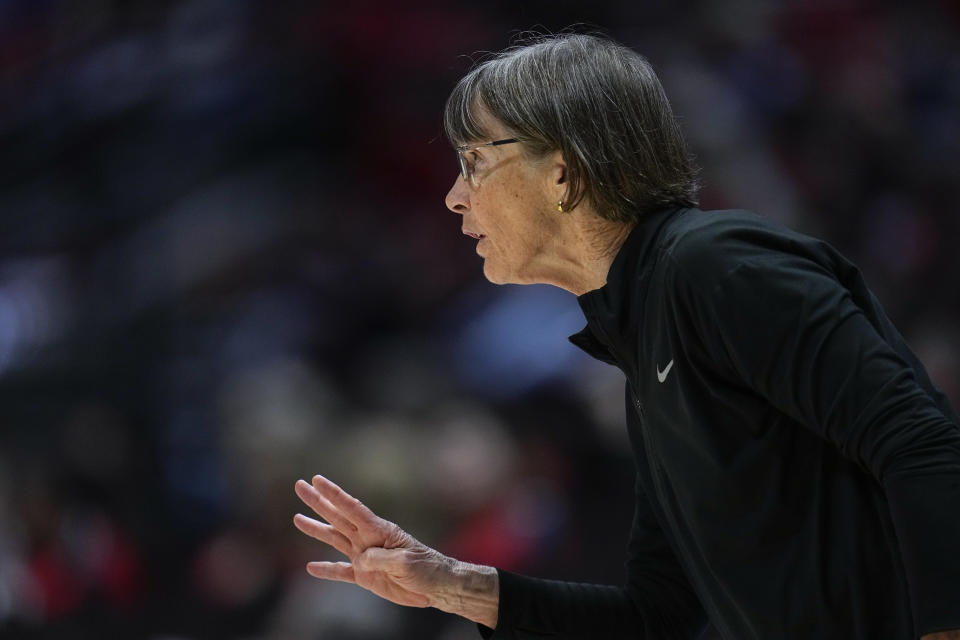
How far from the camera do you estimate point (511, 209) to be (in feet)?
5.92

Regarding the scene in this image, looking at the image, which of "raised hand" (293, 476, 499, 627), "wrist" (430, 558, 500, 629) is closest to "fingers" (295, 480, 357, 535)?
"raised hand" (293, 476, 499, 627)

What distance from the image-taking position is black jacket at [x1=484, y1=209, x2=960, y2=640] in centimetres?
126

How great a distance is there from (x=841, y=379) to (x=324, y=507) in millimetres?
913

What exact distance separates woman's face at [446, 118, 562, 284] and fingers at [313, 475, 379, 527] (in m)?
0.42

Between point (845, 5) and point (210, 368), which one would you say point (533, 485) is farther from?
point (845, 5)

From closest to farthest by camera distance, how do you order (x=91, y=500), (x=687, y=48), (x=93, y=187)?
(x=91, y=500), (x=93, y=187), (x=687, y=48)

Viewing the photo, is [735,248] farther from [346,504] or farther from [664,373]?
[346,504]

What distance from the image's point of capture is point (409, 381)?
417 centimetres

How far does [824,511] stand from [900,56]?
3.89m

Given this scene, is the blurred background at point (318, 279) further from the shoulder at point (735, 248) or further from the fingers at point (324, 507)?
the shoulder at point (735, 248)

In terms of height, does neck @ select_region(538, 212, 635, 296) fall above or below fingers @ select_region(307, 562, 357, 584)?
above

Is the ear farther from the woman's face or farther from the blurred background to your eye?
the blurred background

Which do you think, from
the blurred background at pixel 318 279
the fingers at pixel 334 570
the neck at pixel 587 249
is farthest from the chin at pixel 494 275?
the blurred background at pixel 318 279

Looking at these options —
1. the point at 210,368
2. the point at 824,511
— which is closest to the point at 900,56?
the point at 210,368
